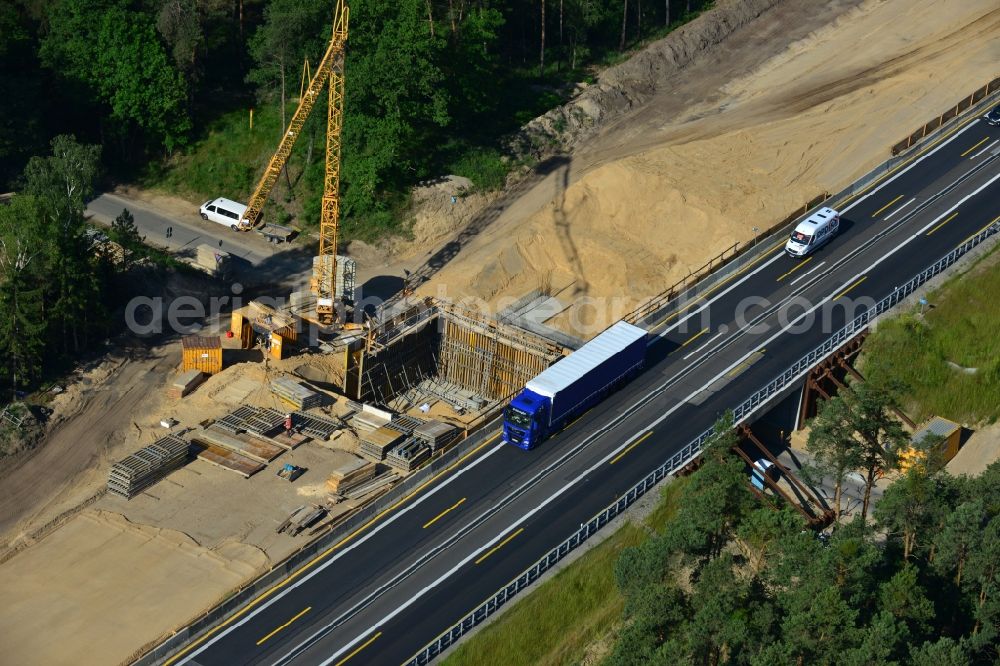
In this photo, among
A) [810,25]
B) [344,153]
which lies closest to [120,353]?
[344,153]

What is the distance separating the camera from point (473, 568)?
214ft

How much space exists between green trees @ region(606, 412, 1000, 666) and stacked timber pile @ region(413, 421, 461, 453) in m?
17.2

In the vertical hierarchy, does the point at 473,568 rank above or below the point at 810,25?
below

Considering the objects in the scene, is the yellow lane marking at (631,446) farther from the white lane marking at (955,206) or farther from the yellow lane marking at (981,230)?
the yellow lane marking at (981,230)

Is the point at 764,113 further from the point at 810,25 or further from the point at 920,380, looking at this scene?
the point at 920,380

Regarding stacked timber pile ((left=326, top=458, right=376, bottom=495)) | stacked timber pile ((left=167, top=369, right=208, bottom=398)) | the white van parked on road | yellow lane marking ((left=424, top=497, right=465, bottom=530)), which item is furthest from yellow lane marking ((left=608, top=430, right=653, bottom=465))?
the white van parked on road

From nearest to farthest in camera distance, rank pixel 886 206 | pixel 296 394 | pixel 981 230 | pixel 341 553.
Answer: pixel 341 553 → pixel 296 394 → pixel 981 230 → pixel 886 206

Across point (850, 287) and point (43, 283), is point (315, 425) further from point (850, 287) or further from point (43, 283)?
point (850, 287)

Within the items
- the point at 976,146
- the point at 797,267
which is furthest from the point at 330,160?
the point at 976,146

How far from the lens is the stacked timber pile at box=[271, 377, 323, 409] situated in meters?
80.8

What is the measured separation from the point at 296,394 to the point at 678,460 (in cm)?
2323

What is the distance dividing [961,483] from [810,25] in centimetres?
6556

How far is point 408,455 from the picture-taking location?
74938mm

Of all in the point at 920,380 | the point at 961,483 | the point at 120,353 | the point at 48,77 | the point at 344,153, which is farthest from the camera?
the point at 48,77
